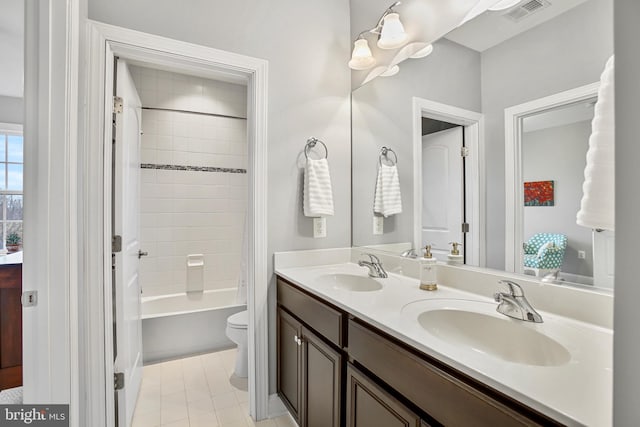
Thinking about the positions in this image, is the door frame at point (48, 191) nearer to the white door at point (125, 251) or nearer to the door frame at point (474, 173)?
the white door at point (125, 251)

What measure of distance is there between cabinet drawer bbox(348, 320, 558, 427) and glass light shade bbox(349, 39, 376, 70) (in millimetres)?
1518

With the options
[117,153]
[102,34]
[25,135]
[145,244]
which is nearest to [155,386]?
[145,244]

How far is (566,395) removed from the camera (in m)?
0.60

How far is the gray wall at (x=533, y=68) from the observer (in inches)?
37.1

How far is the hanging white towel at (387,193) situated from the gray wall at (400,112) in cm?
4

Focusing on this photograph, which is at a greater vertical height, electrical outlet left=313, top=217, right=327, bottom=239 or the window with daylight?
the window with daylight

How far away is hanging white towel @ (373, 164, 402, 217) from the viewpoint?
6.03 feet

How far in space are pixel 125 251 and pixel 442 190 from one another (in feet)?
5.52

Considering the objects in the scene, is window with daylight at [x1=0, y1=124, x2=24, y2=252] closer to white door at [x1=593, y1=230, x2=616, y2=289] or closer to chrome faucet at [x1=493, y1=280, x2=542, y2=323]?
chrome faucet at [x1=493, y1=280, x2=542, y2=323]

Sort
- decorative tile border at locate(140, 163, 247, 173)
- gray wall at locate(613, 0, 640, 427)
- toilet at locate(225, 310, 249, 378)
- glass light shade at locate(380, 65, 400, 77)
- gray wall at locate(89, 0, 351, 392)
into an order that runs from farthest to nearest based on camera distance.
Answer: decorative tile border at locate(140, 163, 247, 173)
toilet at locate(225, 310, 249, 378)
glass light shade at locate(380, 65, 400, 77)
gray wall at locate(89, 0, 351, 392)
gray wall at locate(613, 0, 640, 427)

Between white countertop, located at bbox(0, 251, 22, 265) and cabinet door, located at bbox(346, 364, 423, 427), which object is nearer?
cabinet door, located at bbox(346, 364, 423, 427)

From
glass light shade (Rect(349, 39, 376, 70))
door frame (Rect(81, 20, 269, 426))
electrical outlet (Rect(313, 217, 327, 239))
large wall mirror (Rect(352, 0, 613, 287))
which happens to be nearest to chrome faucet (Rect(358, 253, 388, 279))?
large wall mirror (Rect(352, 0, 613, 287))

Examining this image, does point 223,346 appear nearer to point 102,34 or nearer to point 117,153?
point 117,153

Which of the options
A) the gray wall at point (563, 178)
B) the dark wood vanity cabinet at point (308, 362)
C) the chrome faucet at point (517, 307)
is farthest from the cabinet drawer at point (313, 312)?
the gray wall at point (563, 178)
